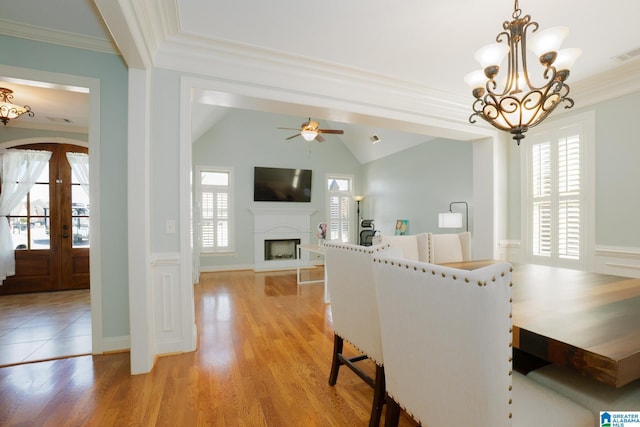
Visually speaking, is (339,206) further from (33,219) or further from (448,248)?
(33,219)

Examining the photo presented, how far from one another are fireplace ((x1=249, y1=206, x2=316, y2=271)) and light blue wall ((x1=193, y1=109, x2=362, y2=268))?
6.5 inches

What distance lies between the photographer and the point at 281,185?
277 inches

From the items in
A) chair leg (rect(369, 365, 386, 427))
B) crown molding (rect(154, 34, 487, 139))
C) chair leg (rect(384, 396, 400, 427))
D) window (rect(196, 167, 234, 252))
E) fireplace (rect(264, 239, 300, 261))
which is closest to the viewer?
chair leg (rect(384, 396, 400, 427))

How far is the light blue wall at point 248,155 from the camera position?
21.5ft

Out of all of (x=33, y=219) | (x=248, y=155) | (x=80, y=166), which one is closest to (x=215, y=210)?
(x=248, y=155)

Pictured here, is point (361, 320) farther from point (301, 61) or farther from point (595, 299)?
point (301, 61)

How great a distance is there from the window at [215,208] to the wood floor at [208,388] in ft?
12.4

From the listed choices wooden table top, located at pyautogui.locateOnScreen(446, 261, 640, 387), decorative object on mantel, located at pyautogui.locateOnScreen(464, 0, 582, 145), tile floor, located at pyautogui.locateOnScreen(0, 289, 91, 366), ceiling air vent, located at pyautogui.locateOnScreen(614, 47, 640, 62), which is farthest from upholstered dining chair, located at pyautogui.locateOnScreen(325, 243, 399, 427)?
ceiling air vent, located at pyautogui.locateOnScreen(614, 47, 640, 62)

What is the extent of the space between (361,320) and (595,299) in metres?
1.21

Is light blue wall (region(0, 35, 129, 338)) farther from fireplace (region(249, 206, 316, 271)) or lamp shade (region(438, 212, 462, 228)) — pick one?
lamp shade (region(438, 212, 462, 228))

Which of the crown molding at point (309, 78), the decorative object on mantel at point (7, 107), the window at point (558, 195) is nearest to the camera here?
the crown molding at point (309, 78)

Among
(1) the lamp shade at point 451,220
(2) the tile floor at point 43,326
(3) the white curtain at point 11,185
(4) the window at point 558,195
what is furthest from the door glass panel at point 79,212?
(4) the window at point 558,195

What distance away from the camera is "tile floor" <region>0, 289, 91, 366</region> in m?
2.50

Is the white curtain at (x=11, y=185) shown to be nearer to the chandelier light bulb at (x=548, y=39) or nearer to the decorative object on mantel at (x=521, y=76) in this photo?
the decorative object on mantel at (x=521, y=76)
